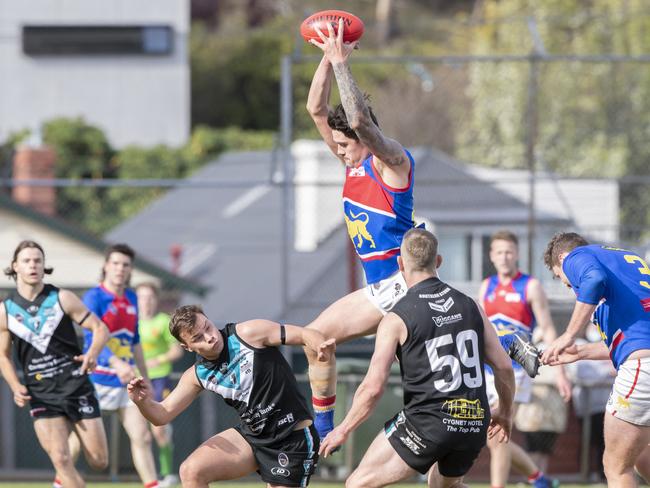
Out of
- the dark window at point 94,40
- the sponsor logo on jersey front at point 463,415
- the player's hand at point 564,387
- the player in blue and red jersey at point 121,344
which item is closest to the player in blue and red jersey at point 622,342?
the sponsor logo on jersey front at point 463,415

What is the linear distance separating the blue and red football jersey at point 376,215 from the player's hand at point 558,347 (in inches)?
46.6

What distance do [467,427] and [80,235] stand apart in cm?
1292

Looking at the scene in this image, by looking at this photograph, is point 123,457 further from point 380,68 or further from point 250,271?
point 380,68

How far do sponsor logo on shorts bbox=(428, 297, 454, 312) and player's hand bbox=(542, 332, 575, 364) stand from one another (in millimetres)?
844

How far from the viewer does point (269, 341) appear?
304 inches

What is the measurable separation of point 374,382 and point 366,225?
1545 millimetres

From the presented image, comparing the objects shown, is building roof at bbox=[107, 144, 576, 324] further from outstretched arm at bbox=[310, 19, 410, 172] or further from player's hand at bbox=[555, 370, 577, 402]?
outstretched arm at bbox=[310, 19, 410, 172]

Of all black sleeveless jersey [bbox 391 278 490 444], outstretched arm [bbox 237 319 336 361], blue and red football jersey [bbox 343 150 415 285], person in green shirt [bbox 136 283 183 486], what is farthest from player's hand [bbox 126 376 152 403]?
person in green shirt [bbox 136 283 183 486]

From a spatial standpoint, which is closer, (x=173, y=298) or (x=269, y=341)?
(x=269, y=341)

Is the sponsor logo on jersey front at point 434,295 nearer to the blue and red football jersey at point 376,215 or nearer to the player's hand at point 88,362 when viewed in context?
the blue and red football jersey at point 376,215

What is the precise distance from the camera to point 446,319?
22.7 ft

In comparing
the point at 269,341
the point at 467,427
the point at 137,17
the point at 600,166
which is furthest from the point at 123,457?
the point at 137,17

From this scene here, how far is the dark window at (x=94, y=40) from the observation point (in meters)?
37.3

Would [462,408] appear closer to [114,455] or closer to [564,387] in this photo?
[564,387]
